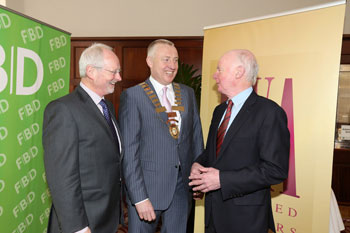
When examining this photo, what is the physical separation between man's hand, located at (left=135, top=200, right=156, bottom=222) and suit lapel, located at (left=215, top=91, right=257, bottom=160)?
600mm

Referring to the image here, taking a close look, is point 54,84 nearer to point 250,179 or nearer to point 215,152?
point 215,152

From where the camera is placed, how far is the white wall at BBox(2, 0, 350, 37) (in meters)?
4.74

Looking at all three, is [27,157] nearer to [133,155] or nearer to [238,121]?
[133,155]

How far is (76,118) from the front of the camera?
1.48 m

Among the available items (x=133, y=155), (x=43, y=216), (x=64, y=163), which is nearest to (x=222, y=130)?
(x=133, y=155)

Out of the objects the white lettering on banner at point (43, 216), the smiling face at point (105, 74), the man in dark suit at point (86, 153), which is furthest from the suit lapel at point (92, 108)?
the white lettering on banner at point (43, 216)

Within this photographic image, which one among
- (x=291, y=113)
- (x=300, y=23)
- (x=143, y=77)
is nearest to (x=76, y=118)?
(x=291, y=113)

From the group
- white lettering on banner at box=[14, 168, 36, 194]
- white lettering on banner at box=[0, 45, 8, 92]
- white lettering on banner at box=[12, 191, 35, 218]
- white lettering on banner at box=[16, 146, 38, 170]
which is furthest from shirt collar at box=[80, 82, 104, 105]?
white lettering on banner at box=[12, 191, 35, 218]

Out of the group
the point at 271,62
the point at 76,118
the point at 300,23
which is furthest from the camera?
the point at 271,62

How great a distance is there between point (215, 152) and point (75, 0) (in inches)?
184

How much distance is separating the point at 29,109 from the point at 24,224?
938mm

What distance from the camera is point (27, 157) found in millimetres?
2260

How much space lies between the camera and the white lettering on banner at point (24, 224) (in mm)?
2188

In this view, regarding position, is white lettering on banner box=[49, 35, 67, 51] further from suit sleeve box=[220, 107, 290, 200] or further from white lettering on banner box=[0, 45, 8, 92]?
suit sleeve box=[220, 107, 290, 200]
